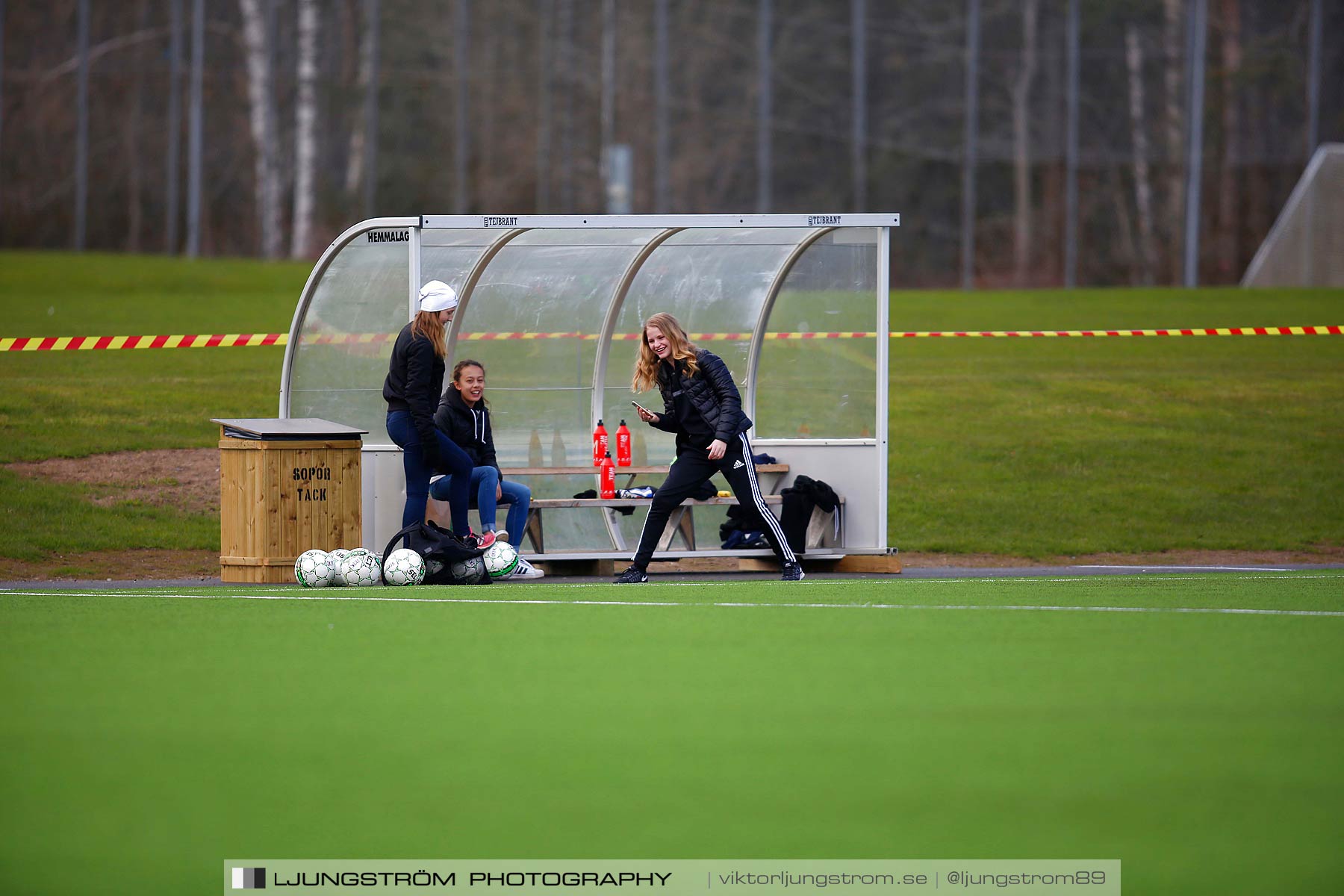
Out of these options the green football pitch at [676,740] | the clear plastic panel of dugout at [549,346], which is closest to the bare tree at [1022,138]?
the clear plastic panel of dugout at [549,346]

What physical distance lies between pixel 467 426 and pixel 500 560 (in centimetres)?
108

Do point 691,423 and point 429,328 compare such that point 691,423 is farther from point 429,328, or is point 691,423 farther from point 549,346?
point 549,346

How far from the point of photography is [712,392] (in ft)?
38.9

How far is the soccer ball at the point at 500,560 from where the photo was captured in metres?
11.8

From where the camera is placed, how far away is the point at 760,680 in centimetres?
682

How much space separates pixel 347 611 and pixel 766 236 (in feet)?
19.9

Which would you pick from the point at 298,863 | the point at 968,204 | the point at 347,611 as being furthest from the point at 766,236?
the point at 968,204

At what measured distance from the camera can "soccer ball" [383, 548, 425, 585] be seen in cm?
1125

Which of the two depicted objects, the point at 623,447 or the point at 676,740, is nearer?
the point at 676,740

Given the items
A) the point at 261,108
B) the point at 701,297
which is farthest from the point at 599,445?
the point at 261,108

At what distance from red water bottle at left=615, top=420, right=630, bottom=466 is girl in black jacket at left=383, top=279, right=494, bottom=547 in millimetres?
2390

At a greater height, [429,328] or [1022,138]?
[1022,138]

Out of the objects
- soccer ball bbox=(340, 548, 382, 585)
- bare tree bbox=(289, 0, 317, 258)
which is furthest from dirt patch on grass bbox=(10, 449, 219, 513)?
bare tree bbox=(289, 0, 317, 258)

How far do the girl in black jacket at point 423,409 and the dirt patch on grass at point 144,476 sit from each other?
16.7ft
